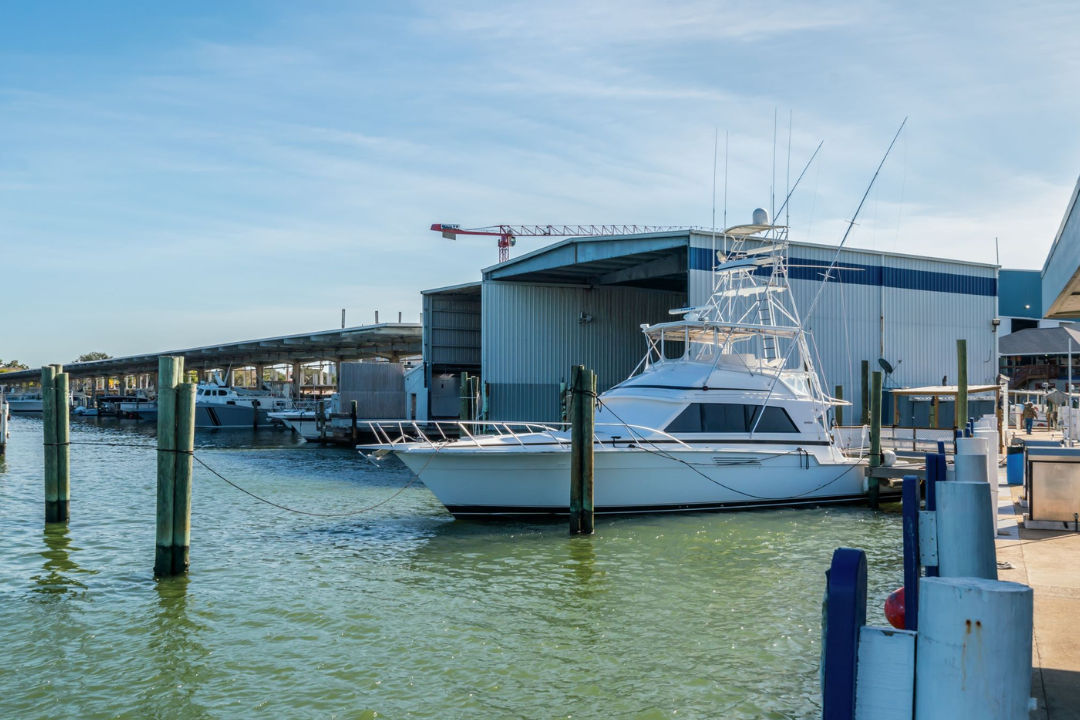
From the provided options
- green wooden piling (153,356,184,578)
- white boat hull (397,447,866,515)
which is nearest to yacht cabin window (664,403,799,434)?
white boat hull (397,447,866,515)

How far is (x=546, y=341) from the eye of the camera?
33.8 m

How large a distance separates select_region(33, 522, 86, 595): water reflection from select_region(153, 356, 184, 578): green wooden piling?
3.38 feet

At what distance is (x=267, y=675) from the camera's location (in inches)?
309

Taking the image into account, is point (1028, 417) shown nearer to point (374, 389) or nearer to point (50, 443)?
point (374, 389)

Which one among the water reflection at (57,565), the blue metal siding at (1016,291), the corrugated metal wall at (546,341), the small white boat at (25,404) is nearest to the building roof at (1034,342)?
the blue metal siding at (1016,291)

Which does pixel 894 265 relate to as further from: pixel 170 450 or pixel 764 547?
pixel 170 450

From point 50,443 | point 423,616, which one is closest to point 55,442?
point 50,443

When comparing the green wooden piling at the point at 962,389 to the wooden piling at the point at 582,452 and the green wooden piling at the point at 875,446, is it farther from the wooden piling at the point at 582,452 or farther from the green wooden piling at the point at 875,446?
the wooden piling at the point at 582,452

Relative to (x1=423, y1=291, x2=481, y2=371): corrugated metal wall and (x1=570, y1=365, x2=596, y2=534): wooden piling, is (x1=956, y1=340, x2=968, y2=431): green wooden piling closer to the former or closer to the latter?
(x1=570, y1=365, x2=596, y2=534): wooden piling

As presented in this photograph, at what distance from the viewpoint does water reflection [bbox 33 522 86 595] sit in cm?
1095

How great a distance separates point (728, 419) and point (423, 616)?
924 cm

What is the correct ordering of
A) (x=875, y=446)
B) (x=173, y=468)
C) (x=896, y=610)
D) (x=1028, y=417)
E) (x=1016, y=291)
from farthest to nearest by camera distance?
1. (x=1016, y=291)
2. (x=1028, y=417)
3. (x=875, y=446)
4. (x=173, y=468)
5. (x=896, y=610)

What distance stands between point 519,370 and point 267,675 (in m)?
25.8

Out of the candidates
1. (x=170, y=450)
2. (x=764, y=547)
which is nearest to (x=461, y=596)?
(x=170, y=450)
